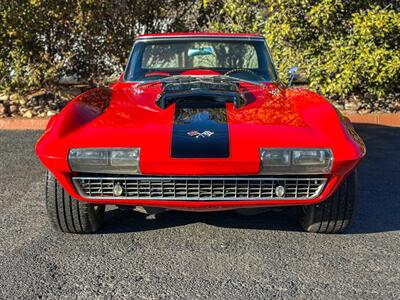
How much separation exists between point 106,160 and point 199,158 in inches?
20.7

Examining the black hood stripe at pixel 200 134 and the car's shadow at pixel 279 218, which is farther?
the car's shadow at pixel 279 218

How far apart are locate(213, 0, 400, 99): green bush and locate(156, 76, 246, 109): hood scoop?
143 inches

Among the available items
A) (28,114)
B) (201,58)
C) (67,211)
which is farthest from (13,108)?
(67,211)

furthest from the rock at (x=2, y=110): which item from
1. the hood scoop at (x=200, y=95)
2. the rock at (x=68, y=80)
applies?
the hood scoop at (x=200, y=95)

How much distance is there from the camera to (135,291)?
8.68 feet

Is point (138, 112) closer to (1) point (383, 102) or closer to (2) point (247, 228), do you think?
(2) point (247, 228)

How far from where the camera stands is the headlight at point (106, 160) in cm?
283

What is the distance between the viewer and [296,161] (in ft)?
9.37

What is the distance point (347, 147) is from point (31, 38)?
18.7 ft

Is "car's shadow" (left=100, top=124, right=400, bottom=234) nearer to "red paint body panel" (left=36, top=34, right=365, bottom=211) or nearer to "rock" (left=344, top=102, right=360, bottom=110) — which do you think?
"red paint body panel" (left=36, top=34, right=365, bottom=211)

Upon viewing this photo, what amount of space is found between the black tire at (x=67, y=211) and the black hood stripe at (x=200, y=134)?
2.54 feet

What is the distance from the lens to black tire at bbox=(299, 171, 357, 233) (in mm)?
3223

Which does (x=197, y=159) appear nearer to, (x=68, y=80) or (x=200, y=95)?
(x=200, y=95)

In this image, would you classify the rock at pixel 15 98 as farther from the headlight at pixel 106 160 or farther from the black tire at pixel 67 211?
the headlight at pixel 106 160
